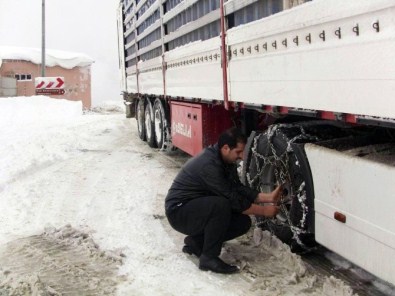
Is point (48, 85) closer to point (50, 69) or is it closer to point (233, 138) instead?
point (50, 69)

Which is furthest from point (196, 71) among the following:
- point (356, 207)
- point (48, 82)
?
point (48, 82)

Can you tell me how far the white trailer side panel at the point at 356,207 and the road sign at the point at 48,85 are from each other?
20.0 metres

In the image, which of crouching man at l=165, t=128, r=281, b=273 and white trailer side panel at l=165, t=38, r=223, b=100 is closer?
crouching man at l=165, t=128, r=281, b=273

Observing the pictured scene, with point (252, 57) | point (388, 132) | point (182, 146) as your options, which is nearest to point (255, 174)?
point (252, 57)

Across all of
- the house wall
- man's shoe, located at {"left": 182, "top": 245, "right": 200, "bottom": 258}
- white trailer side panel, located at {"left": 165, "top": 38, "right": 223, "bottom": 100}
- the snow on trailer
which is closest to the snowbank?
white trailer side panel, located at {"left": 165, "top": 38, "right": 223, "bottom": 100}

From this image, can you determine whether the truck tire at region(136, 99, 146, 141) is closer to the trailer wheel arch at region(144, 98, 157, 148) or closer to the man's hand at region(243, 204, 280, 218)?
the trailer wheel arch at region(144, 98, 157, 148)

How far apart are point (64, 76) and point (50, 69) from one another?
3.08 feet

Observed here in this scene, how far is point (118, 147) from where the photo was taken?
10773 mm

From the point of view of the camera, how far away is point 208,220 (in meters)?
3.78

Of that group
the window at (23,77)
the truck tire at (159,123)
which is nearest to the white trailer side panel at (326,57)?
the truck tire at (159,123)

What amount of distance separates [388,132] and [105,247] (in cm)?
256

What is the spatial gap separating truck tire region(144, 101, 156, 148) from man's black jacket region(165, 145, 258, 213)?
636 centimetres

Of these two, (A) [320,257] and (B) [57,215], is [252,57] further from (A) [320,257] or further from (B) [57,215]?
(B) [57,215]

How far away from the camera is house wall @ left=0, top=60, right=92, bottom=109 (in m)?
27.9
